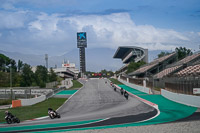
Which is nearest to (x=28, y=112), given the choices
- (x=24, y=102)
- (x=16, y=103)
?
(x=16, y=103)

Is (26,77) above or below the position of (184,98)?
above

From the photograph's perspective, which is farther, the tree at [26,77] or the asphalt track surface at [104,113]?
the tree at [26,77]

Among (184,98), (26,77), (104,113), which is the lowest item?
(104,113)

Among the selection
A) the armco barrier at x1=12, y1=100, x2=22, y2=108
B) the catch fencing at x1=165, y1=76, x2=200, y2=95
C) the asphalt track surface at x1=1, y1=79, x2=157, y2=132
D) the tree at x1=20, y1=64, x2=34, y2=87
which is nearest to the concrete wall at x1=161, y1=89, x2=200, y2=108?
the catch fencing at x1=165, y1=76, x2=200, y2=95

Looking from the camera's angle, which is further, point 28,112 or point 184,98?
point 184,98

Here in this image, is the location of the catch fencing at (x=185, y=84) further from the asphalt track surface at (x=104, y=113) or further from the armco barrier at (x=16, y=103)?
the armco barrier at (x=16, y=103)

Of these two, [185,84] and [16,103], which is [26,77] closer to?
[16,103]

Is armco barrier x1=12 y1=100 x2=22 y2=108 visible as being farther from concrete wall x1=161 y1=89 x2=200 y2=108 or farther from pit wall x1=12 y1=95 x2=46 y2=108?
concrete wall x1=161 y1=89 x2=200 y2=108

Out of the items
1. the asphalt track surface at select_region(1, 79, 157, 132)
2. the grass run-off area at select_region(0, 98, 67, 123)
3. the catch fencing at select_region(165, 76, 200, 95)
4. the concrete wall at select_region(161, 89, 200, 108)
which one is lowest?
the grass run-off area at select_region(0, 98, 67, 123)

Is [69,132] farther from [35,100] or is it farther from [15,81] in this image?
[15,81]

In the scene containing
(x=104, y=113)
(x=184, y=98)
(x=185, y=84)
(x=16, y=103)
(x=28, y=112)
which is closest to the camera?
(x=104, y=113)

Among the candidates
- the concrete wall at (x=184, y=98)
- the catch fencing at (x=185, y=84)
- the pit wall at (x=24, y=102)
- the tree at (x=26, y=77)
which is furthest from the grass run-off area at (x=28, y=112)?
the tree at (x=26, y=77)

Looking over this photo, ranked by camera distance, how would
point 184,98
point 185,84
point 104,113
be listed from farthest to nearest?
point 185,84 < point 184,98 < point 104,113

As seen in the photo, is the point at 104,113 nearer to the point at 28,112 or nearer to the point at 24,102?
the point at 28,112
